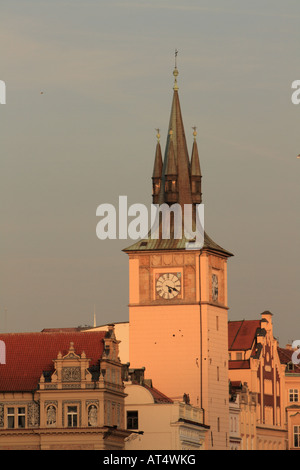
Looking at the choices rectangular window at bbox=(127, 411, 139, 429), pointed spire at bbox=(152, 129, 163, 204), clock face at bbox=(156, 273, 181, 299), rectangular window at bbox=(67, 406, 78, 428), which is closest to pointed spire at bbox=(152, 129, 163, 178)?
pointed spire at bbox=(152, 129, 163, 204)

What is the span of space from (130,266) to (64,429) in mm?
29250

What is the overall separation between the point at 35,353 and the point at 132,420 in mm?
11451

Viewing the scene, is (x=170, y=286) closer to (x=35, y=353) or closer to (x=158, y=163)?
(x=158, y=163)

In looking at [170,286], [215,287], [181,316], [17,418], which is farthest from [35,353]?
[215,287]

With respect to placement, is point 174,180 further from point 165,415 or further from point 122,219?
point 165,415

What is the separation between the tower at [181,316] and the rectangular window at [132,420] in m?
9.70

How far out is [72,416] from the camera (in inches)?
6609

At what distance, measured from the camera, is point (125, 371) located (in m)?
182

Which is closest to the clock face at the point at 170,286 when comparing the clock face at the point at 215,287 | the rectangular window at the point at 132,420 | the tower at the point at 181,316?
the tower at the point at 181,316

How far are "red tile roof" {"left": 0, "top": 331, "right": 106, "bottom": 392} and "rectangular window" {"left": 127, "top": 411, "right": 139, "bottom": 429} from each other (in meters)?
9.23

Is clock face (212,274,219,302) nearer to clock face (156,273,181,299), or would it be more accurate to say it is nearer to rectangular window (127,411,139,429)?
clock face (156,273,181,299)

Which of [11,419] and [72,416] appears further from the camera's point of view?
[11,419]

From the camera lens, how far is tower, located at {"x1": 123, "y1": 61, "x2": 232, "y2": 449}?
18962 cm
